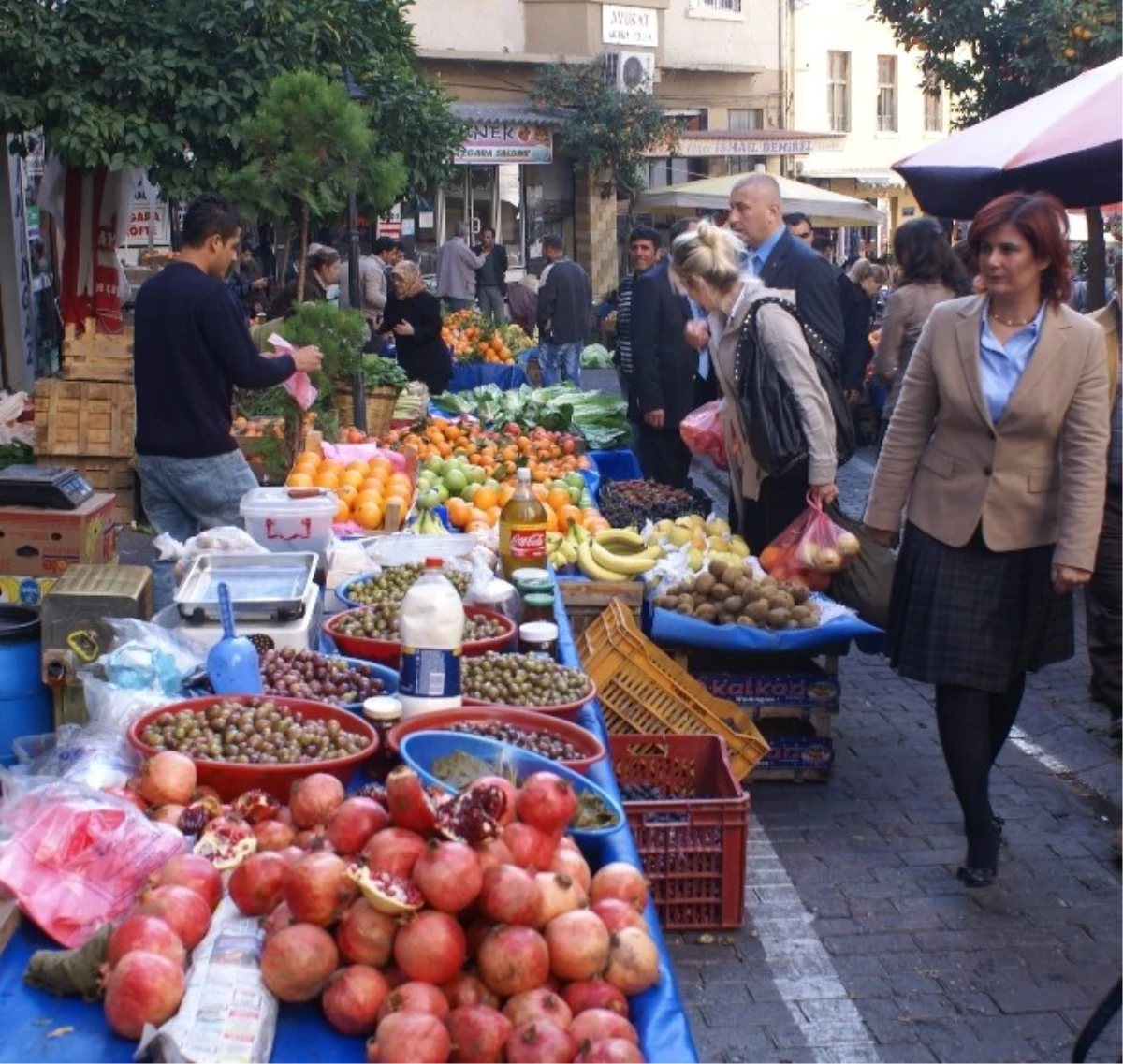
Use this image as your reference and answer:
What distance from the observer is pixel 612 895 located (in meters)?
2.78

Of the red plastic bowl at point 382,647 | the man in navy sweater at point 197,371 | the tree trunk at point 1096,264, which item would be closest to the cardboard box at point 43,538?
the man in navy sweater at point 197,371

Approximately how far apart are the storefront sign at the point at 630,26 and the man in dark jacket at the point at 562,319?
1320 cm

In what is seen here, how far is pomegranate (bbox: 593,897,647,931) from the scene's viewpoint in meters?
2.66

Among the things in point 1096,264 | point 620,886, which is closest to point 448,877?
point 620,886

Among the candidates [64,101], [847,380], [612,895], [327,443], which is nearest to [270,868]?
[612,895]

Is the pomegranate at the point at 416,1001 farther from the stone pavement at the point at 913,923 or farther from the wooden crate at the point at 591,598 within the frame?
the wooden crate at the point at 591,598

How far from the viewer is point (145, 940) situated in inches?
97.7

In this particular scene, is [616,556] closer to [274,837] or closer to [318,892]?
[274,837]

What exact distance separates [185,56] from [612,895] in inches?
359

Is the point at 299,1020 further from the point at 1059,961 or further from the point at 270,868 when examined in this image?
the point at 1059,961

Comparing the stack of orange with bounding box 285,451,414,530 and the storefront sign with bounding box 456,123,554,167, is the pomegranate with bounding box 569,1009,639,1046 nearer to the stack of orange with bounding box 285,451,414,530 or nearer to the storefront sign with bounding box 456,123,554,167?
the stack of orange with bounding box 285,451,414,530

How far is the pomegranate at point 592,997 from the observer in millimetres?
2486

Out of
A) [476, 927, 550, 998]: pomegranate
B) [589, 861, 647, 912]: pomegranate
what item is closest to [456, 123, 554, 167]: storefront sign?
[589, 861, 647, 912]: pomegranate

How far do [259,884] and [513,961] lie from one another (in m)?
0.49
